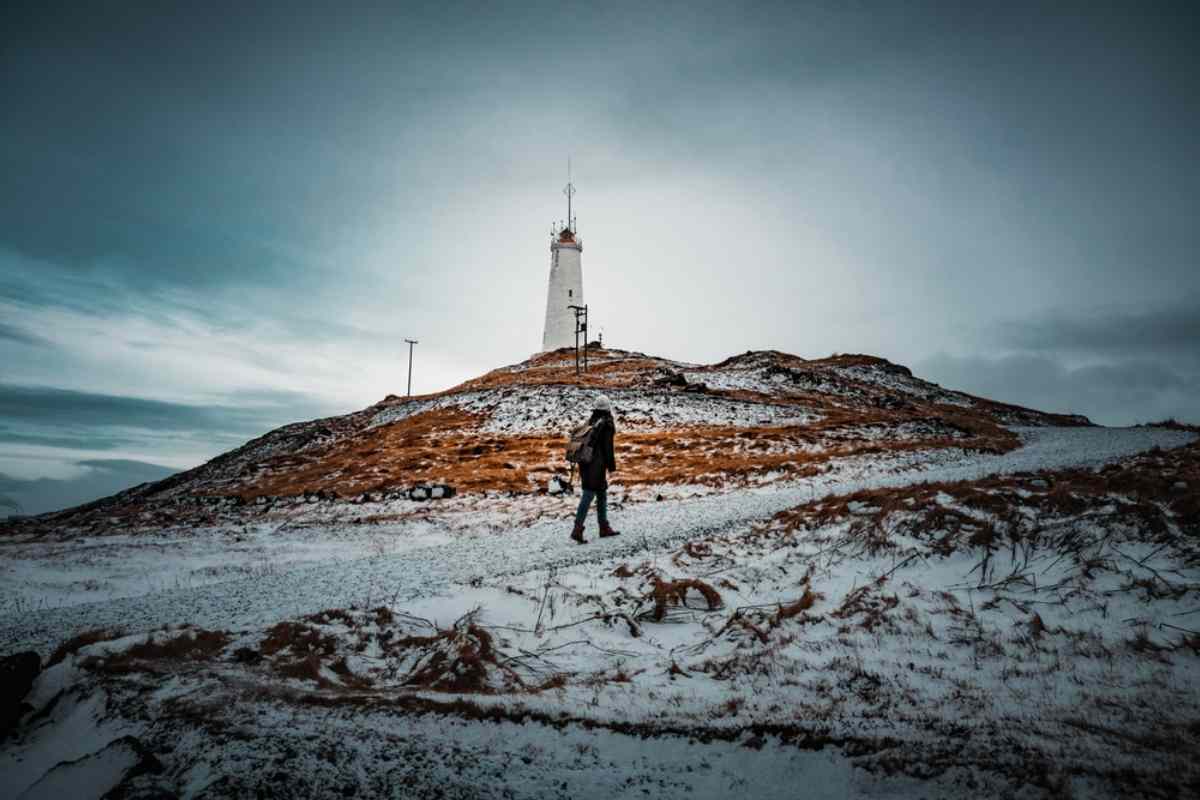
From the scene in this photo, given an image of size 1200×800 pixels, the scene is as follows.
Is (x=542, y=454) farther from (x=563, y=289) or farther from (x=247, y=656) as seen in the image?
(x=563, y=289)

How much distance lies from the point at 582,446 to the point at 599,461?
1.56ft

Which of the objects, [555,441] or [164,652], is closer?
[164,652]

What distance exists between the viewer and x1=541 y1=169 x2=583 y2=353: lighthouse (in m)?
88.5

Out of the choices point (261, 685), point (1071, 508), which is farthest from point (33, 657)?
point (1071, 508)

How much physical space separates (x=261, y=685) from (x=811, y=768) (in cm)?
463

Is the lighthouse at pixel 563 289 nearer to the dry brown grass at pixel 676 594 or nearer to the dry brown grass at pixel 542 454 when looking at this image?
the dry brown grass at pixel 542 454

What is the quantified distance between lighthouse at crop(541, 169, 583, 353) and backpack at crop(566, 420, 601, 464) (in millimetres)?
77015

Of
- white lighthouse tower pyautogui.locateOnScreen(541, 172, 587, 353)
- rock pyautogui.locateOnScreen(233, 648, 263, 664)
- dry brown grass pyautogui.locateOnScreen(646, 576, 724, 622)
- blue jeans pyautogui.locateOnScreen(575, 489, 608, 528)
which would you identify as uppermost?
white lighthouse tower pyautogui.locateOnScreen(541, 172, 587, 353)

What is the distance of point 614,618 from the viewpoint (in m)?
6.96

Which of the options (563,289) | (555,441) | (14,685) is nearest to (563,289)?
(563,289)

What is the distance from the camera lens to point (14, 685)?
16.4ft

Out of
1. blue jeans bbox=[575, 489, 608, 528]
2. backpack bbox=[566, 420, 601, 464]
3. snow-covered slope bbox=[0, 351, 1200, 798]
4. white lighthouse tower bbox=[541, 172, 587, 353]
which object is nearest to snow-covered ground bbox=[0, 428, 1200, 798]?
snow-covered slope bbox=[0, 351, 1200, 798]

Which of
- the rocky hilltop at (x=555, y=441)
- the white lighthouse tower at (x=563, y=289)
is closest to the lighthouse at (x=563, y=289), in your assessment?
the white lighthouse tower at (x=563, y=289)

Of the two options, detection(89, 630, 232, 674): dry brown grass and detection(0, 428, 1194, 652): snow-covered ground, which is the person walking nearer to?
detection(0, 428, 1194, 652): snow-covered ground
